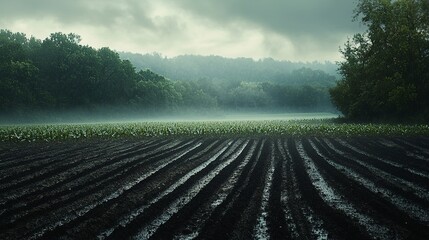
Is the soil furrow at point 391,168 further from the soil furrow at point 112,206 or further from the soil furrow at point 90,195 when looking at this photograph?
the soil furrow at point 90,195

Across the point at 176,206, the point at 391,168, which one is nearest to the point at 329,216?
the point at 176,206

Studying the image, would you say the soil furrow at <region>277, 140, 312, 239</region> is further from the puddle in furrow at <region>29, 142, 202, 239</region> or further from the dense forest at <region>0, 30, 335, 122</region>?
the dense forest at <region>0, 30, 335, 122</region>

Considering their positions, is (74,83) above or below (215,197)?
above

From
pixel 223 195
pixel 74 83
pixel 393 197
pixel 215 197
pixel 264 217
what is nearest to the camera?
pixel 264 217

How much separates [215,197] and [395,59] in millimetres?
35451

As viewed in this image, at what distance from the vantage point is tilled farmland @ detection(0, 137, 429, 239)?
6184mm

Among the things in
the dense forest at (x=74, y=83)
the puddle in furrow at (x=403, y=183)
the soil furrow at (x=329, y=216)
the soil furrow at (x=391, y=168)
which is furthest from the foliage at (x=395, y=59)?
the dense forest at (x=74, y=83)

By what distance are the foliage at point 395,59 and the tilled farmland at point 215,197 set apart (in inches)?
927

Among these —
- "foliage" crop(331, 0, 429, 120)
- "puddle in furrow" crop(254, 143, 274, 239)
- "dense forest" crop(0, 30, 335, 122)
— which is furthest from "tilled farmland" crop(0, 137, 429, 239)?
"dense forest" crop(0, 30, 335, 122)

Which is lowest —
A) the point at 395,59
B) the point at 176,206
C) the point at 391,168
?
the point at 176,206

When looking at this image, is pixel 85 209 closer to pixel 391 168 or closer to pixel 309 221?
pixel 309 221

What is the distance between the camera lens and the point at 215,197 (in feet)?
28.0

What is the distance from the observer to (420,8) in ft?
120

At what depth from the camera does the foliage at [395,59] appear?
34719 millimetres
